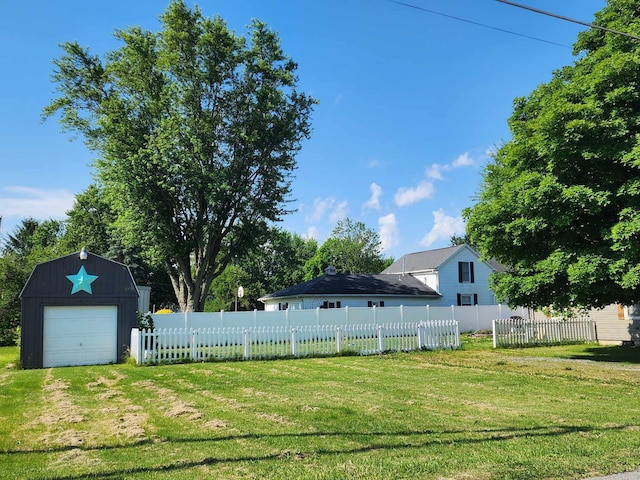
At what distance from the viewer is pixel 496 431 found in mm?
5797

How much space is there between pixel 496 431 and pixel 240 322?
18.0 meters

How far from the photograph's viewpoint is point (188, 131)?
26078mm

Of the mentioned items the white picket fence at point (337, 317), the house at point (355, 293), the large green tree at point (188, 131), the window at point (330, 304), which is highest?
the large green tree at point (188, 131)

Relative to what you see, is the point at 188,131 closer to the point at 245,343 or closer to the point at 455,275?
the point at 245,343

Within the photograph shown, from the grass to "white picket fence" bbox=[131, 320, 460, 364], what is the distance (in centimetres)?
333

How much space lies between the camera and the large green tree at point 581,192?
1170 cm

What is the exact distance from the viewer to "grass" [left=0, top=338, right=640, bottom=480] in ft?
14.7

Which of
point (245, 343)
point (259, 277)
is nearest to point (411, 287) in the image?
point (245, 343)

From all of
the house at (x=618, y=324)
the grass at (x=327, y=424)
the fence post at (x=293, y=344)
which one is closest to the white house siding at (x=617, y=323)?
the house at (x=618, y=324)

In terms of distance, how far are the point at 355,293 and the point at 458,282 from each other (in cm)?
883

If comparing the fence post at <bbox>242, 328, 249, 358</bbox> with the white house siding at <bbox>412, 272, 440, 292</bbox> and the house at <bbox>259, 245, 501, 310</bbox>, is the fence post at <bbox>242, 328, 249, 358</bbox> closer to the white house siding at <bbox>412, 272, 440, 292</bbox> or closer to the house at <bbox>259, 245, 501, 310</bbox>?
the house at <bbox>259, 245, 501, 310</bbox>

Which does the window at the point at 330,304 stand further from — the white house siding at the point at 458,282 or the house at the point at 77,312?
the house at the point at 77,312

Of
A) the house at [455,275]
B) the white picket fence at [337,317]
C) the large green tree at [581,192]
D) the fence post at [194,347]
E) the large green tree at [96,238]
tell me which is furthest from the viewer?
the large green tree at [96,238]

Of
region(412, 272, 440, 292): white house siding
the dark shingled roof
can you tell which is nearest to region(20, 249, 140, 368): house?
the dark shingled roof
